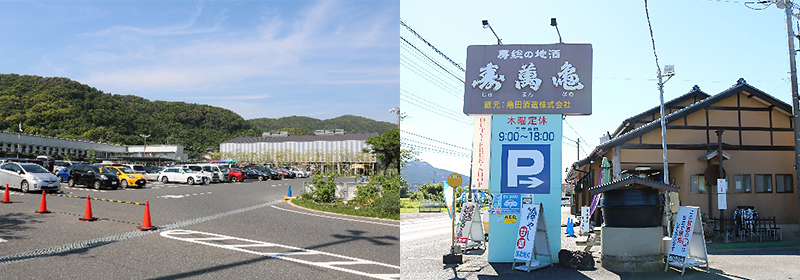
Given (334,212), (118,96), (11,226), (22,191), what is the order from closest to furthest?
(11,226) → (334,212) → (22,191) → (118,96)

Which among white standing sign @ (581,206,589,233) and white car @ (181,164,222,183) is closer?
white standing sign @ (581,206,589,233)

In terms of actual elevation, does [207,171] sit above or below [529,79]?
below

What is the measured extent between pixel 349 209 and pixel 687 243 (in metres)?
Result: 12.2

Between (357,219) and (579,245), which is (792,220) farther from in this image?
(357,219)

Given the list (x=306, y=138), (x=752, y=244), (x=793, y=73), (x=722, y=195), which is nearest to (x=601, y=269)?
(x=752, y=244)

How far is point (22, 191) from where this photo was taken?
23469 mm

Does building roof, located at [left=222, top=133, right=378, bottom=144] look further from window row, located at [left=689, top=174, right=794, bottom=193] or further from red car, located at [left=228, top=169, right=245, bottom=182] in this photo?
window row, located at [left=689, top=174, right=794, bottom=193]

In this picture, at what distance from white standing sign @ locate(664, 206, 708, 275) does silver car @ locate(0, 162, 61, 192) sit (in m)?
23.5

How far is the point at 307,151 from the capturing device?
106 metres

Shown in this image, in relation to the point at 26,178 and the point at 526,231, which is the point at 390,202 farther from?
the point at 26,178

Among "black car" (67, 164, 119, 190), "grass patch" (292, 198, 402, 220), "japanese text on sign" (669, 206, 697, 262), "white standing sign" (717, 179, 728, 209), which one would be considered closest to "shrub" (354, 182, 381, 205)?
"grass patch" (292, 198, 402, 220)

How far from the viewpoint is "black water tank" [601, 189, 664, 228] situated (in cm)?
1038

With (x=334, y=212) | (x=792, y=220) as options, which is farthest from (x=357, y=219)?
(x=792, y=220)

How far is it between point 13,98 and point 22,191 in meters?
91.3
